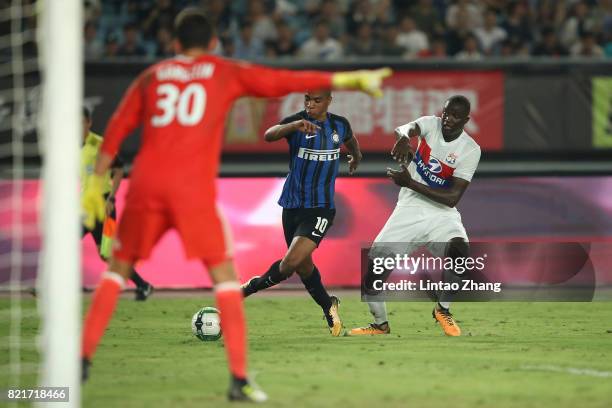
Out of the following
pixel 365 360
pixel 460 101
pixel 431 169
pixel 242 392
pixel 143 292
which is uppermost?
pixel 460 101

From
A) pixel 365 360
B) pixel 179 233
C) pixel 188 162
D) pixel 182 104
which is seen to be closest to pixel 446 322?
pixel 365 360

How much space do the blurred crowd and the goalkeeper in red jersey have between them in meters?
9.52

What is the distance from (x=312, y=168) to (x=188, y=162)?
3.50 metres

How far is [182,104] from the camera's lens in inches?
265

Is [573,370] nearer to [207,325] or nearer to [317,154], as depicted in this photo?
[207,325]

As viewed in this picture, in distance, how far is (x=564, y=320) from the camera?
11375 mm

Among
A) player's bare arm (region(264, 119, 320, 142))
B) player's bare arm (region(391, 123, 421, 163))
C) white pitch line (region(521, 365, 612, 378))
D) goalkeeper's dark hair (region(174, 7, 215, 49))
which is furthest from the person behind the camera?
player's bare arm (region(391, 123, 421, 163))

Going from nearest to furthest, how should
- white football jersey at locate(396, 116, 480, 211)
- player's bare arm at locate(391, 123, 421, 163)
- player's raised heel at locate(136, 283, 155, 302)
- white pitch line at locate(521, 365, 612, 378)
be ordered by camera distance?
white pitch line at locate(521, 365, 612, 378)
player's bare arm at locate(391, 123, 421, 163)
white football jersey at locate(396, 116, 480, 211)
player's raised heel at locate(136, 283, 155, 302)

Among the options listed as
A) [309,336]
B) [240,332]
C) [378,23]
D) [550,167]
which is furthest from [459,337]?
[378,23]

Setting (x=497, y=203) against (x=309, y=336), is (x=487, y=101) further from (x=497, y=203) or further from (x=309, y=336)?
(x=309, y=336)

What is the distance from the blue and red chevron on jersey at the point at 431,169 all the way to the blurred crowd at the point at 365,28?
6042 mm

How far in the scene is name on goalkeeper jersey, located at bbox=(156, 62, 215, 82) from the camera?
22.2 ft

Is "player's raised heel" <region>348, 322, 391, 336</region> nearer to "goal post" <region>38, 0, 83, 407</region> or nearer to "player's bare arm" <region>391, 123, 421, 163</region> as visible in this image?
"player's bare arm" <region>391, 123, 421, 163</region>

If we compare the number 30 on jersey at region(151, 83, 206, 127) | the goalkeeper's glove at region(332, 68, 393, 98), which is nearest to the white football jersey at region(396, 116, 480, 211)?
the goalkeeper's glove at region(332, 68, 393, 98)
